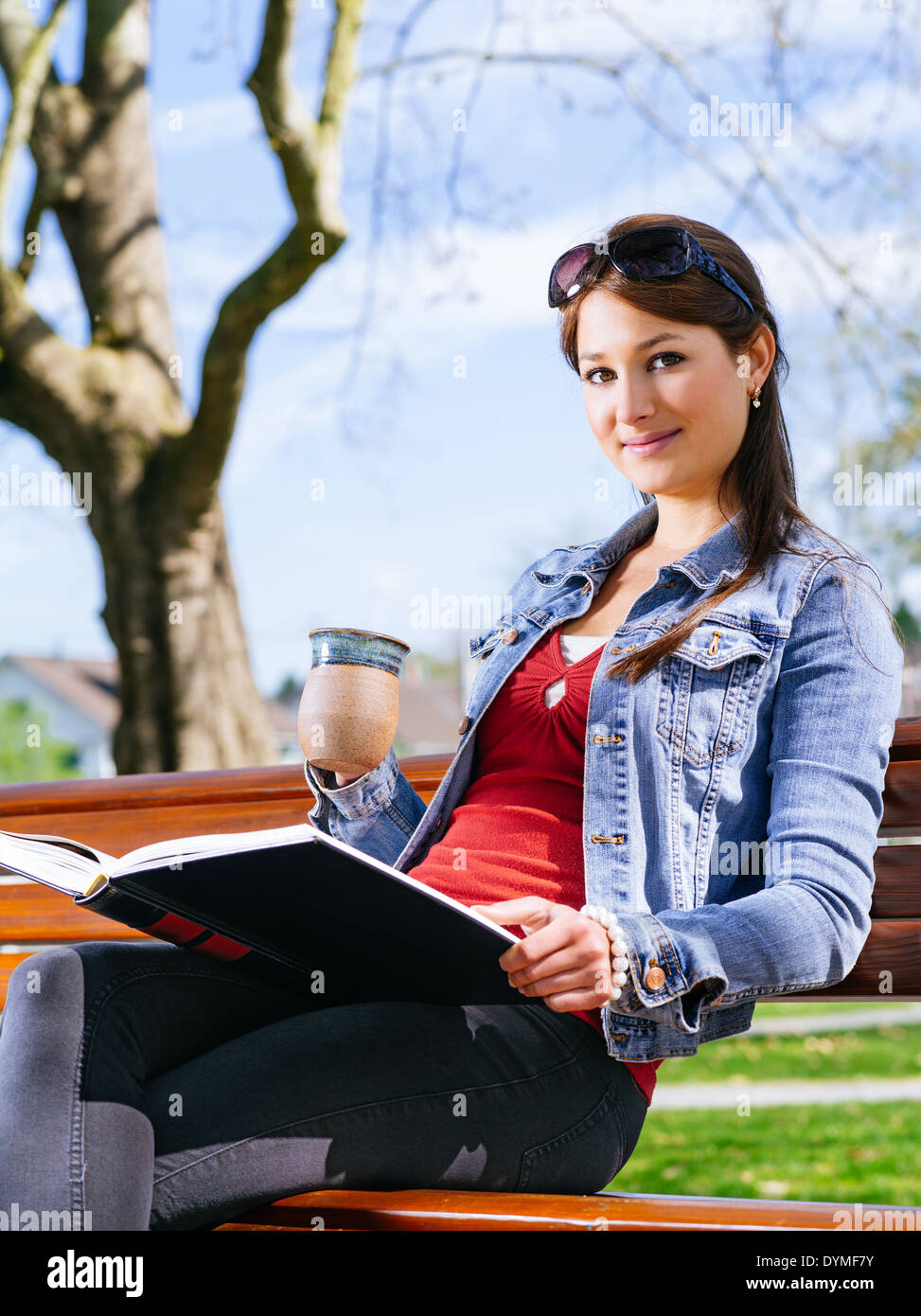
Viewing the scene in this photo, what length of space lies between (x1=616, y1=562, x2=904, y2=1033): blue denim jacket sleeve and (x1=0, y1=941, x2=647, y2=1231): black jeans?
0.73 ft

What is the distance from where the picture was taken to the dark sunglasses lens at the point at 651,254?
1.75m

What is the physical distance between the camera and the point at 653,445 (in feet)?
5.92

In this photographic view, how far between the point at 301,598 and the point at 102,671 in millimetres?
15953

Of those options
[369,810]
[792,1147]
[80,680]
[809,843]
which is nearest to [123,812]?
[369,810]

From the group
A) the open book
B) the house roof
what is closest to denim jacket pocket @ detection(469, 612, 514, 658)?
the open book

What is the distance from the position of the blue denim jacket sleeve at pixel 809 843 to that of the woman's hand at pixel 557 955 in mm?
39

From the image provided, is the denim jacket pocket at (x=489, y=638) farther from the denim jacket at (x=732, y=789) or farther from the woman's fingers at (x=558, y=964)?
the woman's fingers at (x=558, y=964)

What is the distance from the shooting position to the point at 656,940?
1355 mm

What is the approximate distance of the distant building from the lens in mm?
32906

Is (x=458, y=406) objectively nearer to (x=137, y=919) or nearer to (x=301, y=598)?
(x=301, y=598)

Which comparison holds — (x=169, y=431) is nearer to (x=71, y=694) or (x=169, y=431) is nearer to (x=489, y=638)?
(x=489, y=638)

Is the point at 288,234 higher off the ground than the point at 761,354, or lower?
higher

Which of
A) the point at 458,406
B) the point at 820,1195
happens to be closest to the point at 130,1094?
the point at 820,1195

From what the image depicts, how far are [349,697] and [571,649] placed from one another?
336mm
